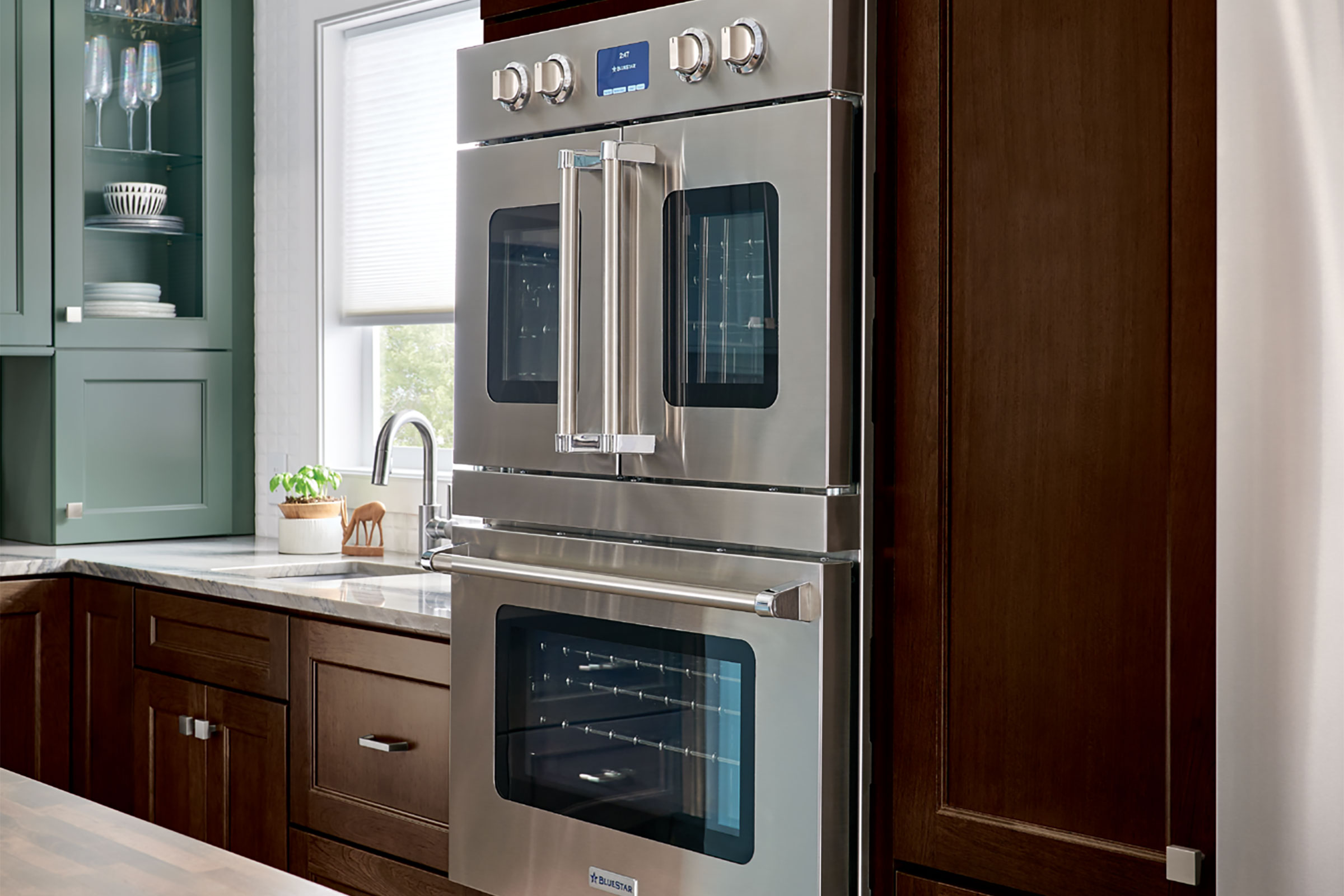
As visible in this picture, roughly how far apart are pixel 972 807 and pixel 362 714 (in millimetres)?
1307

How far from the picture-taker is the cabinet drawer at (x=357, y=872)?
2.45 metres

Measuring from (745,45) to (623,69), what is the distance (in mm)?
231

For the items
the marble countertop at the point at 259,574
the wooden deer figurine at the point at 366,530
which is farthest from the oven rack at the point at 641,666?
the wooden deer figurine at the point at 366,530

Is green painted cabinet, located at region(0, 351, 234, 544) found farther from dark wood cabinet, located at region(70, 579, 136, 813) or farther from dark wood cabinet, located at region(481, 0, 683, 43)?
dark wood cabinet, located at region(481, 0, 683, 43)

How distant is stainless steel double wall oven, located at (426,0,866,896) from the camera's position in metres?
1.71

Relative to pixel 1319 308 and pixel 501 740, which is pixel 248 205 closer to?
pixel 501 740

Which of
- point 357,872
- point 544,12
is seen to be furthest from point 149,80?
point 357,872

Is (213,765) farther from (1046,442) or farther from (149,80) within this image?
(1046,442)

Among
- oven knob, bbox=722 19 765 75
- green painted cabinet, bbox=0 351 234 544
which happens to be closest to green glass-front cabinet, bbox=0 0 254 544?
green painted cabinet, bbox=0 351 234 544

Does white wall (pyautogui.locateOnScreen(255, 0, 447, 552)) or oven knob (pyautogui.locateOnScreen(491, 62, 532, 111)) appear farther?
white wall (pyautogui.locateOnScreen(255, 0, 447, 552))

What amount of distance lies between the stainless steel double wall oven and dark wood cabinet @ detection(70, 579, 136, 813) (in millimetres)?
1405

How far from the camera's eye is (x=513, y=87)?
2041mm

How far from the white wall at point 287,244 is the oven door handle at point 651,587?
1.64 m

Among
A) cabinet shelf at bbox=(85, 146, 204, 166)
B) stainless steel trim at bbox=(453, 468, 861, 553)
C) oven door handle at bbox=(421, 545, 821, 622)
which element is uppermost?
cabinet shelf at bbox=(85, 146, 204, 166)
